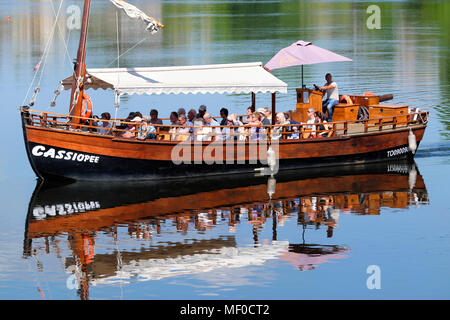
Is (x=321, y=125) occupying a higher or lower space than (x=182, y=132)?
higher

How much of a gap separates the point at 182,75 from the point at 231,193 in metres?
4.38

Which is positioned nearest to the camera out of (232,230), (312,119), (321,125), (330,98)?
(232,230)

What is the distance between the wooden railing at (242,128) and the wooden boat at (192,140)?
0.04 meters

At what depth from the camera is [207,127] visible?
2864 centimetres

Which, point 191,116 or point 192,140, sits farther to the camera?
point 191,116

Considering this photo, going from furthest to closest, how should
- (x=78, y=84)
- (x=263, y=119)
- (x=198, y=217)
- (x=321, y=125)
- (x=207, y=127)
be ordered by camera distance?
(x=321, y=125) → (x=263, y=119) → (x=207, y=127) → (x=78, y=84) → (x=198, y=217)

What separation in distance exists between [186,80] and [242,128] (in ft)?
7.16

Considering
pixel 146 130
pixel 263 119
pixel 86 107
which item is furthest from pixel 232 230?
pixel 86 107

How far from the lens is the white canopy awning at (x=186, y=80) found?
2819cm

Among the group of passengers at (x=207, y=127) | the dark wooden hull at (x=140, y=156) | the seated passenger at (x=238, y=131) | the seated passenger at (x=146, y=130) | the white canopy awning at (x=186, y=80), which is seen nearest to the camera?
the dark wooden hull at (x=140, y=156)

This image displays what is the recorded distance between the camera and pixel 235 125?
28.4 metres

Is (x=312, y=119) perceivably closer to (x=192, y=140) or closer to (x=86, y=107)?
(x=192, y=140)

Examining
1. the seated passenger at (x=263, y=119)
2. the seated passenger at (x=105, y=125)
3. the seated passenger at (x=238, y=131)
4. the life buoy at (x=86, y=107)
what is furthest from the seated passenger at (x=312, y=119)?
the life buoy at (x=86, y=107)

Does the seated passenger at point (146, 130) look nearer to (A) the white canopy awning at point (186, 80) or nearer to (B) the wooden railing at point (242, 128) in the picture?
(B) the wooden railing at point (242, 128)
